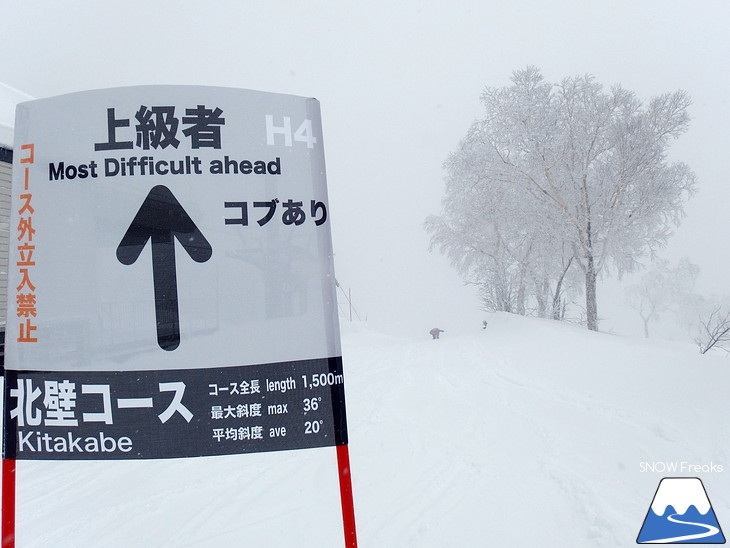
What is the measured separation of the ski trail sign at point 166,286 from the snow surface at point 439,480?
1.21 meters

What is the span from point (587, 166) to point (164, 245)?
1894 cm

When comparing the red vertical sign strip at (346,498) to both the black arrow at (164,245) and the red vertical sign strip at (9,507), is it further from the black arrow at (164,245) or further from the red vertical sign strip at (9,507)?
the red vertical sign strip at (9,507)

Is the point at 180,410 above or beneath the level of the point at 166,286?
beneath

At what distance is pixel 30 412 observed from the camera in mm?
2289

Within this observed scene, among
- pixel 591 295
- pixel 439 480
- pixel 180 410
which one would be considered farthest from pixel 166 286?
pixel 591 295

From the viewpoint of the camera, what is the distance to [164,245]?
2.23 m

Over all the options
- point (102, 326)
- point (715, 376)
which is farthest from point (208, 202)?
point (715, 376)

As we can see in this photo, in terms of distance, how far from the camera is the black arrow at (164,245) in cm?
222

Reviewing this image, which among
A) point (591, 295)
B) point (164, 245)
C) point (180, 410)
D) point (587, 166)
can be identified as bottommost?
point (180, 410)

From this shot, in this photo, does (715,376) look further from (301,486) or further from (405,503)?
(301,486)

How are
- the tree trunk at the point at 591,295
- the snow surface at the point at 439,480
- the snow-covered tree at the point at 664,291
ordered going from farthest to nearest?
the snow-covered tree at the point at 664,291
the tree trunk at the point at 591,295
the snow surface at the point at 439,480

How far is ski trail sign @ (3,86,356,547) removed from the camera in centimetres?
223

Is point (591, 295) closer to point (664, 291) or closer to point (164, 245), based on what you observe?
point (164, 245)

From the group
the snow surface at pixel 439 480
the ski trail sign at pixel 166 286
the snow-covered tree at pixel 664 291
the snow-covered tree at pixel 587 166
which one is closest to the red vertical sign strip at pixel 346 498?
the ski trail sign at pixel 166 286
